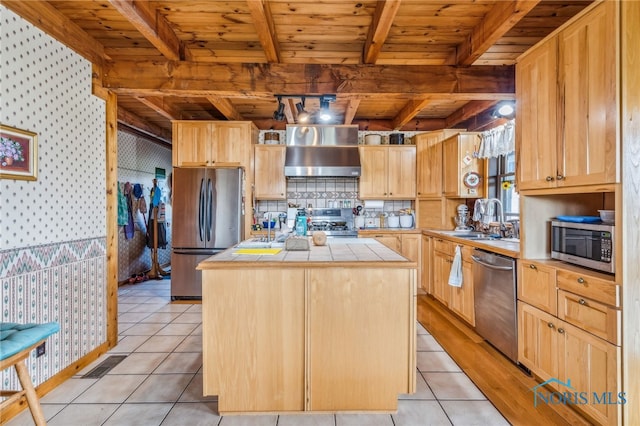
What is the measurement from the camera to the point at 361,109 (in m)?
4.59

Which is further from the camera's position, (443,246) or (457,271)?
(443,246)

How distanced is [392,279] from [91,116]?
2720 mm

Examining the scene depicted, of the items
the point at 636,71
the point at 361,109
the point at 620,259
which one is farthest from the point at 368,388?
the point at 361,109

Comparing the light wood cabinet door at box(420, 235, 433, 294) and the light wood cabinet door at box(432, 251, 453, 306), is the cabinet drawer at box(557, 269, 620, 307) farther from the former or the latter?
the light wood cabinet door at box(420, 235, 433, 294)

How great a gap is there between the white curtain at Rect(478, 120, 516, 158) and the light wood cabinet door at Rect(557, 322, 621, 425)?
6.56ft

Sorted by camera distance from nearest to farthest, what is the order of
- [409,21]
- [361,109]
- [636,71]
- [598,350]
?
[636,71]
[598,350]
[409,21]
[361,109]

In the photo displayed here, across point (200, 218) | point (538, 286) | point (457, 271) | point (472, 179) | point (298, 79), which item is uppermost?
point (298, 79)

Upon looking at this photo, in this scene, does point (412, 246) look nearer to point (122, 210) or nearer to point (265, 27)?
point (265, 27)

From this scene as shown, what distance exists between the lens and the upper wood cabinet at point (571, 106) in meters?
1.59

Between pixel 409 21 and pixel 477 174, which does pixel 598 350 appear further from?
pixel 477 174

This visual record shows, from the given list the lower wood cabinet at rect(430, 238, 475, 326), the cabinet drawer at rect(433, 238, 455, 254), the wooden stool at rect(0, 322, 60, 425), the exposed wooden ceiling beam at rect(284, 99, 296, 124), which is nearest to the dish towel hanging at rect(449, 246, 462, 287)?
the lower wood cabinet at rect(430, 238, 475, 326)

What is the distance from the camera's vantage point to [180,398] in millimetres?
2037

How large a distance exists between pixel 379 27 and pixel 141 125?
425 cm

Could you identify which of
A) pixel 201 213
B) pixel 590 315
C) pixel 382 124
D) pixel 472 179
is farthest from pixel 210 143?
pixel 590 315
